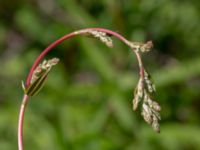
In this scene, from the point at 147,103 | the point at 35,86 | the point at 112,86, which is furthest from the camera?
the point at 112,86

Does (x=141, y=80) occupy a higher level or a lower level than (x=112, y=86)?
lower

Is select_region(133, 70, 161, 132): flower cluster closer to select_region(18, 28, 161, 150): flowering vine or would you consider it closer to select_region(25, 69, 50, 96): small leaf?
select_region(18, 28, 161, 150): flowering vine

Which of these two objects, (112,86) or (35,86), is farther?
(112,86)

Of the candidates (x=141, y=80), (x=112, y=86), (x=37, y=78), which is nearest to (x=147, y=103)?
(x=141, y=80)

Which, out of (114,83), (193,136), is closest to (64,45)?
(114,83)

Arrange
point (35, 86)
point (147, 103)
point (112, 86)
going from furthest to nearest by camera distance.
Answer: point (112, 86)
point (35, 86)
point (147, 103)

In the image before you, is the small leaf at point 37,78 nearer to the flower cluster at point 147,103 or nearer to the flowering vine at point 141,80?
the flowering vine at point 141,80

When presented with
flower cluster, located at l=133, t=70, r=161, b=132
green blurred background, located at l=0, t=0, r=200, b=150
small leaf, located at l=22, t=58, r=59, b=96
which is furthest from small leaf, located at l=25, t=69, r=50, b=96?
green blurred background, located at l=0, t=0, r=200, b=150

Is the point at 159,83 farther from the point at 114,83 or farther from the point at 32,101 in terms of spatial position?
the point at 32,101

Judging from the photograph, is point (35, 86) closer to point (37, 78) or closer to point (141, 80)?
point (37, 78)
